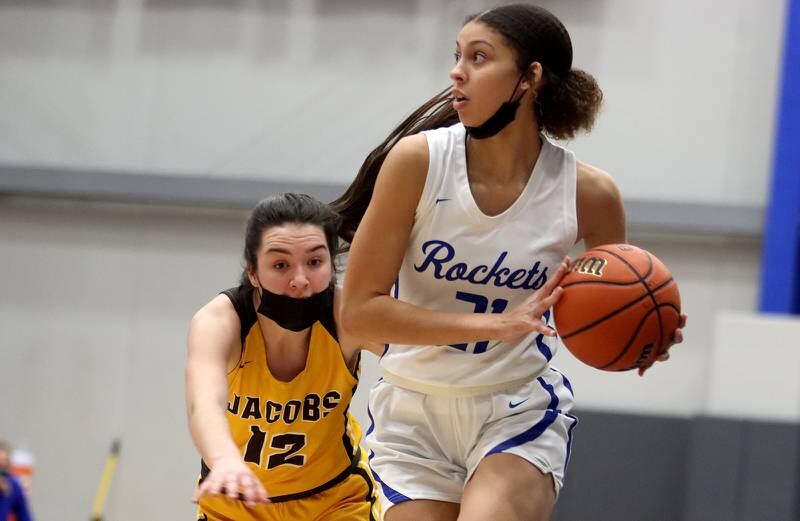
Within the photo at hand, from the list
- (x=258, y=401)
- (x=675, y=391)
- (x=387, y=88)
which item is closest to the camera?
(x=258, y=401)

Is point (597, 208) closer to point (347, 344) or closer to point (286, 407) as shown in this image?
point (347, 344)

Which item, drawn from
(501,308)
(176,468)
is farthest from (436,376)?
(176,468)

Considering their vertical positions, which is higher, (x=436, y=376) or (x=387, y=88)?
(x=387, y=88)

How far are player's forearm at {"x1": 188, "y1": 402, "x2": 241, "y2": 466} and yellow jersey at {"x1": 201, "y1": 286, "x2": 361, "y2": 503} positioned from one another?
1.59ft

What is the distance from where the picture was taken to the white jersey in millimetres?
2982

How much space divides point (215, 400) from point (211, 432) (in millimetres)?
189

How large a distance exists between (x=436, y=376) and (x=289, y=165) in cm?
686

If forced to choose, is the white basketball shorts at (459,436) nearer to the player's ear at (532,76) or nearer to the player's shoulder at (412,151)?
the player's shoulder at (412,151)

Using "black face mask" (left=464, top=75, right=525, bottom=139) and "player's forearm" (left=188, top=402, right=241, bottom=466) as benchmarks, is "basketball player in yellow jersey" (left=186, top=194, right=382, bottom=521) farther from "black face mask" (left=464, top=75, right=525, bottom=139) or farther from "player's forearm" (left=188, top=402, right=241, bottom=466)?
"black face mask" (left=464, top=75, right=525, bottom=139)

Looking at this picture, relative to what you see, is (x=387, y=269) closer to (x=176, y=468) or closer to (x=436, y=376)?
(x=436, y=376)

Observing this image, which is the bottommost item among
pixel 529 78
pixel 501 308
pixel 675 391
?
pixel 675 391

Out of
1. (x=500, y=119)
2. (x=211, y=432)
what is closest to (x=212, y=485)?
(x=211, y=432)

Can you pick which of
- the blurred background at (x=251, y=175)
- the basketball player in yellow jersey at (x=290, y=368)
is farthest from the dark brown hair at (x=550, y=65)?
the blurred background at (x=251, y=175)

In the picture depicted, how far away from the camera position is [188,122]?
10.0 meters
